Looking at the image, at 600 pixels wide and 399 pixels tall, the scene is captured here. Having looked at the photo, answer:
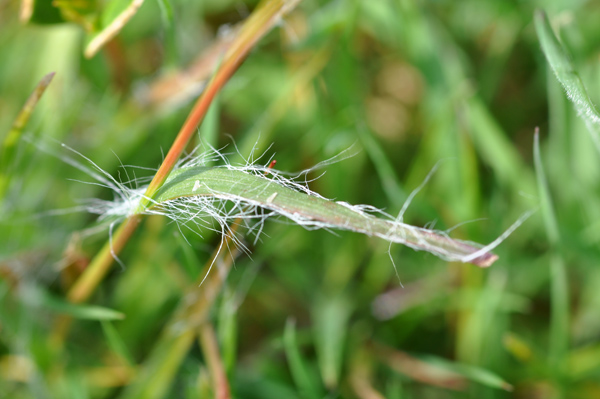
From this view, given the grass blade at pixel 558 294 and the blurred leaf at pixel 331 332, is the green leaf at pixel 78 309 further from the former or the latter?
the grass blade at pixel 558 294

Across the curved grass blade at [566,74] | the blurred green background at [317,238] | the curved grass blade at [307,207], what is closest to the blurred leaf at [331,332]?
the blurred green background at [317,238]

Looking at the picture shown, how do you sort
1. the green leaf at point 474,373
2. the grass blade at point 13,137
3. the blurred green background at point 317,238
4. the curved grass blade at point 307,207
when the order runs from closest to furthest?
the curved grass blade at point 307,207, the grass blade at point 13,137, the green leaf at point 474,373, the blurred green background at point 317,238

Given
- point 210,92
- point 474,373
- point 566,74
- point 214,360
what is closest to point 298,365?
point 214,360

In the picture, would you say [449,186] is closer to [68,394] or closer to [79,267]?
[79,267]

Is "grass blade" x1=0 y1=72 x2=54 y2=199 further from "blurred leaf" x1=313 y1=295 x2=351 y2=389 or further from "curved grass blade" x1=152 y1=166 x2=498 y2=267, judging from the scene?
"blurred leaf" x1=313 y1=295 x2=351 y2=389

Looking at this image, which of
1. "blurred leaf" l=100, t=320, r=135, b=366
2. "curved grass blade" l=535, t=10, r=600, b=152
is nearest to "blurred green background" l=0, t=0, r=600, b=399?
"blurred leaf" l=100, t=320, r=135, b=366
